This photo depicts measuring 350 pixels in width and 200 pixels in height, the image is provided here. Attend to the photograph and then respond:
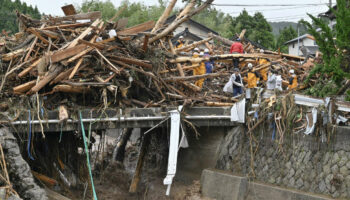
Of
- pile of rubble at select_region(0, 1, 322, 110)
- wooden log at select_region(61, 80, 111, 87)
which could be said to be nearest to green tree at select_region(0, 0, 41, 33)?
pile of rubble at select_region(0, 1, 322, 110)

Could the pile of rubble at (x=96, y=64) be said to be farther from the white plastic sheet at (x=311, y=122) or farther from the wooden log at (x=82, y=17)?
the white plastic sheet at (x=311, y=122)

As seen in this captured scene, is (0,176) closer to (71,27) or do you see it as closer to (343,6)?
(71,27)

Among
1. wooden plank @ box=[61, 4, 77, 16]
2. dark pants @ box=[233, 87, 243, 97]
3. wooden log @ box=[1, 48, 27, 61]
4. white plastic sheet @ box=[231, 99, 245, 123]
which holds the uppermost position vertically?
wooden plank @ box=[61, 4, 77, 16]

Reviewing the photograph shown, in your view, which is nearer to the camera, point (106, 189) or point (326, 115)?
point (326, 115)

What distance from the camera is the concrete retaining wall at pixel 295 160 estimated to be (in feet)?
33.2

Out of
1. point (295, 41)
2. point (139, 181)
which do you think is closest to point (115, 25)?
point (139, 181)

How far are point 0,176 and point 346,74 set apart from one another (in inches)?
314

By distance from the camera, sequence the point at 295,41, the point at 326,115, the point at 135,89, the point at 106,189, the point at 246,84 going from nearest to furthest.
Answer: the point at 326,115 → the point at 135,89 → the point at 106,189 → the point at 246,84 → the point at 295,41

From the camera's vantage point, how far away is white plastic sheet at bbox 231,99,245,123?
12.8 m

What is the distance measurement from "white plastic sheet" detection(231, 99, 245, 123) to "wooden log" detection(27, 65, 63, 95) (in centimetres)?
496

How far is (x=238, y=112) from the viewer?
1289cm

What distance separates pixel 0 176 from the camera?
32.7 feet

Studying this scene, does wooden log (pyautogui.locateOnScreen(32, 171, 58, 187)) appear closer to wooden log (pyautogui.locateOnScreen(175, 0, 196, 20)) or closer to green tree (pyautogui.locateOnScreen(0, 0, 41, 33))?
wooden log (pyautogui.locateOnScreen(175, 0, 196, 20))

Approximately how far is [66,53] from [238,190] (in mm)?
5802
